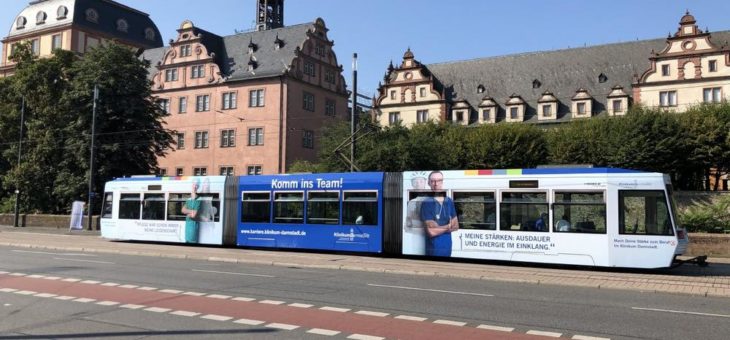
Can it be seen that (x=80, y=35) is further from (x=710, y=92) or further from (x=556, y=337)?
(x=556, y=337)

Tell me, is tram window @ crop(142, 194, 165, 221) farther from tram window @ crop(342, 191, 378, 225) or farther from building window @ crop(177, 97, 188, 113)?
building window @ crop(177, 97, 188, 113)

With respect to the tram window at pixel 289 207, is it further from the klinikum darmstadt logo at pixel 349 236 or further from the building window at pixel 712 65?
the building window at pixel 712 65

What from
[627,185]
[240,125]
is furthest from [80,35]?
[627,185]

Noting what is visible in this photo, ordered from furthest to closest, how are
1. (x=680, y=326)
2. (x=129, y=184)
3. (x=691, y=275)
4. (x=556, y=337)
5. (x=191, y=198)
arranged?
(x=129, y=184) < (x=191, y=198) < (x=691, y=275) < (x=680, y=326) < (x=556, y=337)

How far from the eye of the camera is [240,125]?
62.7 m

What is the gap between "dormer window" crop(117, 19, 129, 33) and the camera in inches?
3159

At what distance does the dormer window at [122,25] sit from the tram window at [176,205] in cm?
6348

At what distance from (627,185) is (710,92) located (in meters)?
48.6

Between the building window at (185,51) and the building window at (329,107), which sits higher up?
the building window at (185,51)

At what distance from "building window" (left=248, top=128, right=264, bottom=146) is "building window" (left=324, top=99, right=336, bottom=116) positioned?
870cm

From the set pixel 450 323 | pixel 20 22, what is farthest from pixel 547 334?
pixel 20 22

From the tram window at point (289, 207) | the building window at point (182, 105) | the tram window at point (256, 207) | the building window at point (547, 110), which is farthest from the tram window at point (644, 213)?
the building window at point (182, 105)

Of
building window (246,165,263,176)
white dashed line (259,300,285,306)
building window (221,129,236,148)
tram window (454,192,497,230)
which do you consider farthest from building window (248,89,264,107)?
white dashed line (259,300,285,306)

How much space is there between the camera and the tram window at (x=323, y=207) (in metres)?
20.9
